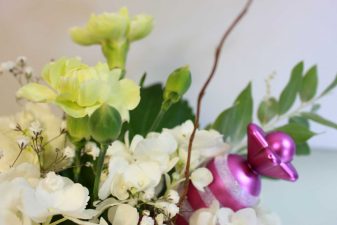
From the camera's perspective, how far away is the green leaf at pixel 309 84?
2.11 feet

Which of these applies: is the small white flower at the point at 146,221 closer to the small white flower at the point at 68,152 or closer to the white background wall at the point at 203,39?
the small white flower at the point at 68,152

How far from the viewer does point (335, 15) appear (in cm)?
70

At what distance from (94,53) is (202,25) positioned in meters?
0.17

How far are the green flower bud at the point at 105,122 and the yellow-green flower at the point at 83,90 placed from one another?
32mm

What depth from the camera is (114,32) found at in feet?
1.79

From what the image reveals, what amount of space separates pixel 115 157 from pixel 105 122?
3.3 inches

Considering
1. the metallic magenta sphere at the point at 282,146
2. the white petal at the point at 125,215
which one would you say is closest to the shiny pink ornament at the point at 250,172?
the metallic magenta sphere at the point at 282,146

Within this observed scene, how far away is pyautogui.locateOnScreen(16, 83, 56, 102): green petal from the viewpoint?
441mm

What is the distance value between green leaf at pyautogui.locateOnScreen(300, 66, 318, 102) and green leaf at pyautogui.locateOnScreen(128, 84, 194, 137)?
0.16 m

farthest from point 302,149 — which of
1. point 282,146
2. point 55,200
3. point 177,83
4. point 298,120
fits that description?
point 55,200

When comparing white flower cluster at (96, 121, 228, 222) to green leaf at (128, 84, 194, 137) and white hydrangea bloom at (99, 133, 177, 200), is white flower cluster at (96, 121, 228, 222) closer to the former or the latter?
white hydrangea bloom at (99, 133, 177, 200)

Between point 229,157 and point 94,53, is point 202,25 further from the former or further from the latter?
point 229,157

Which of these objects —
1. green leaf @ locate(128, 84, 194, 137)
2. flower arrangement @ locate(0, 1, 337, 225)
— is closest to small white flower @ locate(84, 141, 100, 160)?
flower arrangement @ locate(0, 1, 337, 225)

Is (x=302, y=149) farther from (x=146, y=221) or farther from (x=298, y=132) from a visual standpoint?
(x=146, y=221)
